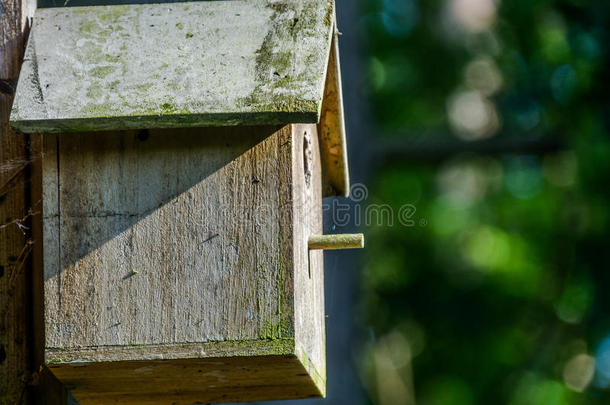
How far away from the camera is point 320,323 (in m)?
2.74

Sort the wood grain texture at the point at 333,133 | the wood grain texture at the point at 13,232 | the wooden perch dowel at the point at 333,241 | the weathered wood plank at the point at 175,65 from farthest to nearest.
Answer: the wood grain texture at the point at 333,133 < the wooden perch dowel at the point at 333,241 < the wood grain texture at the point at 13,232 < the weathered wood plank at the point at 175,65

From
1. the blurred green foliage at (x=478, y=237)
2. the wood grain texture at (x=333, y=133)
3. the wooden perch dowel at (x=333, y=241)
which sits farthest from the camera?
the blurred green foliage at (x=478, y=237)

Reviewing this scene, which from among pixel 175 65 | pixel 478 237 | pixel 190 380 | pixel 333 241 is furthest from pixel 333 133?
pixel 478 237

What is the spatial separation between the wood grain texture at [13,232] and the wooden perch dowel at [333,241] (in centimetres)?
69

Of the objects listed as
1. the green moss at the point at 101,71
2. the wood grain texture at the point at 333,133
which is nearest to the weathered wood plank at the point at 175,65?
the green moss at the point at 101,71

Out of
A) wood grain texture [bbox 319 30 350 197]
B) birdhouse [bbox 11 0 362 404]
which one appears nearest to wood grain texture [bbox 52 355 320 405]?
birdhouse [bbox 11 0 362 404]

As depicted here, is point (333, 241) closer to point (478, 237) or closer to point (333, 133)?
point (333, 133)

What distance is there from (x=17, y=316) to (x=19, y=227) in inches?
8.4

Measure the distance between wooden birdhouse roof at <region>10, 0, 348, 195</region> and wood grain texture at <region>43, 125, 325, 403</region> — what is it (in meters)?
0.10

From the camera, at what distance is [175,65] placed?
2.21 m

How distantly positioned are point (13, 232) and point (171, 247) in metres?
0.46

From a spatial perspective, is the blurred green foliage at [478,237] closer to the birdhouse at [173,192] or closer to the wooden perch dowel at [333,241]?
the wooden perch dowel at [333,241]

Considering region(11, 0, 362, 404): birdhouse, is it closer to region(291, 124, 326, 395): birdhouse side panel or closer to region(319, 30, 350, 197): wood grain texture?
region(291, 124, 326, 395): birdhouse side panel

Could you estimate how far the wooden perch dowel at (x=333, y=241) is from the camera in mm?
2459
